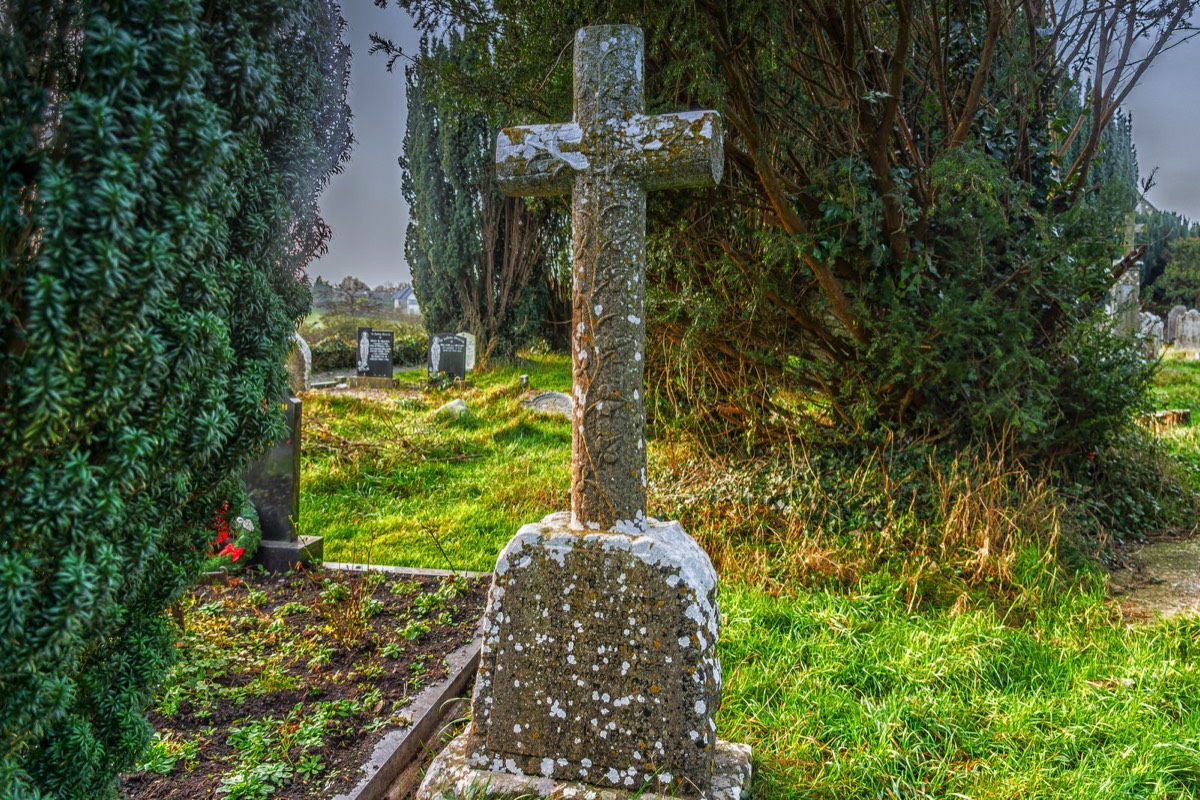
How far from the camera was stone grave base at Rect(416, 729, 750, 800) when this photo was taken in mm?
2375

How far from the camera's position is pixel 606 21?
3887 millimetres

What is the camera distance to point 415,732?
115 inches

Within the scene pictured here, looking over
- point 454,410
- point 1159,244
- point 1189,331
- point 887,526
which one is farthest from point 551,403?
point 1159,244

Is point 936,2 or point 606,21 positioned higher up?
point 936,2

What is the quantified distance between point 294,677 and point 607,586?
68.8 inches

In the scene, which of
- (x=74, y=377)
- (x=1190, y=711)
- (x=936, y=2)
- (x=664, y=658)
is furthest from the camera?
(x=936, y=2)

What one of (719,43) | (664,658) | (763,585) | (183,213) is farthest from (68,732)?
(719,43)

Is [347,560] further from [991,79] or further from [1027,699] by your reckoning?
[991,79]

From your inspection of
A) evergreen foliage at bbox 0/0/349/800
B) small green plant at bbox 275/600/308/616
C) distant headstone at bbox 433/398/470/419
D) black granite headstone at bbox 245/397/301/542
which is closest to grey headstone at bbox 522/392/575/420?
distant headstone at bbox 433/398/470/419

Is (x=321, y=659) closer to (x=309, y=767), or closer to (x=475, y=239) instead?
(x=309, y=767)

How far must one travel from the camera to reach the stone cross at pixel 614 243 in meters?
2.52

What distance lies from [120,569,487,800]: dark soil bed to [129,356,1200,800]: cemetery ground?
0.39ft

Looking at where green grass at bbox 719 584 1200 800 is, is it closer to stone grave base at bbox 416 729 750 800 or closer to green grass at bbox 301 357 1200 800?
green grass at bbox 301 357 1200 800

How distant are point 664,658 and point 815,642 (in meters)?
1.49
